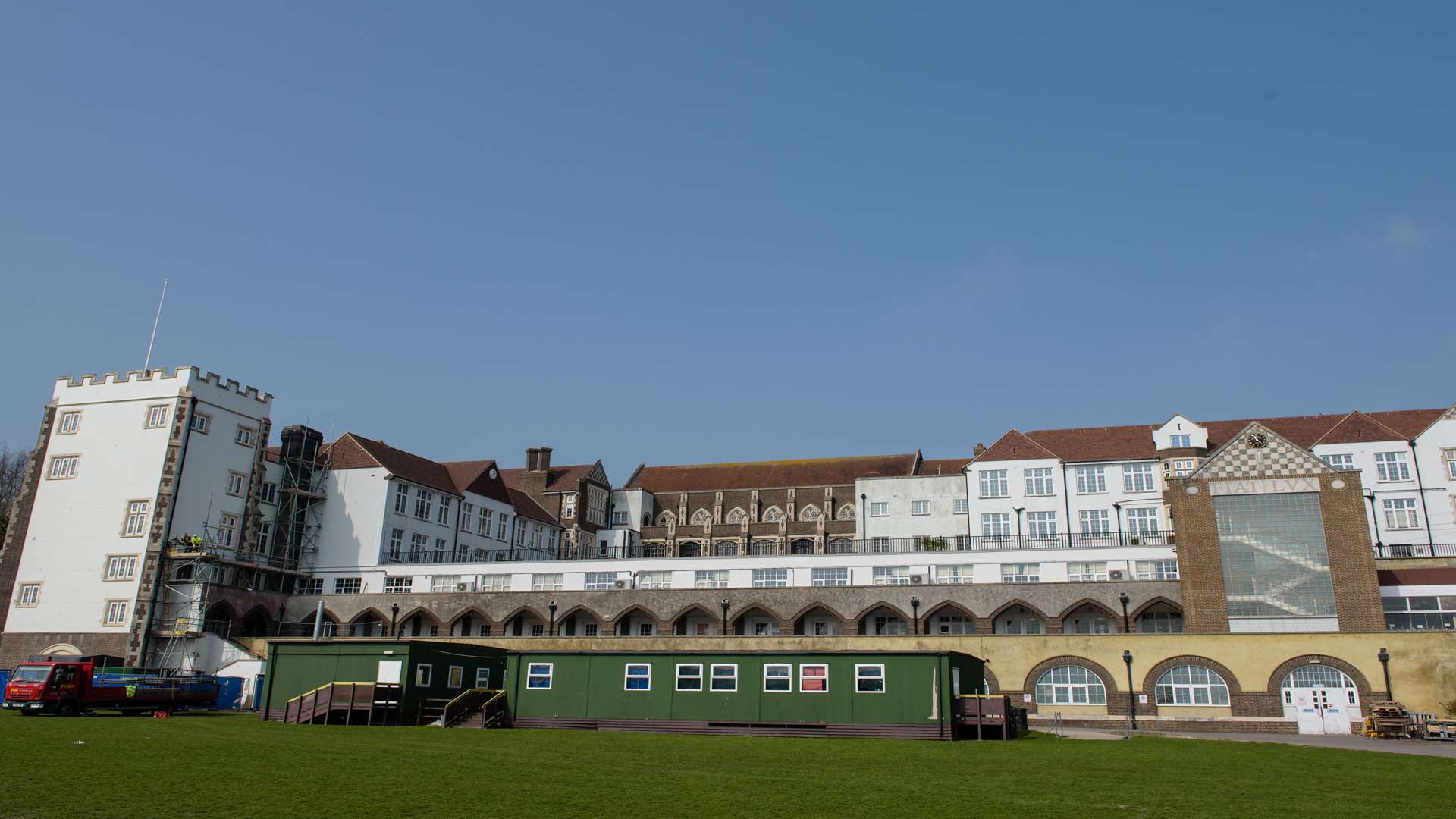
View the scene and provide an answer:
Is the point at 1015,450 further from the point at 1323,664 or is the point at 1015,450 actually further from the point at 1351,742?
the point at 1351,742

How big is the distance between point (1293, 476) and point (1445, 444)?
14.7 metres

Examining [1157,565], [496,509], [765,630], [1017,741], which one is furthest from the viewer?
[496,509]

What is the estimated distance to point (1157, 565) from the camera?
4872 cm

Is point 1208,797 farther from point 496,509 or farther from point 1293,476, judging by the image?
point 496,509

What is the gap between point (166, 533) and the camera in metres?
50.1

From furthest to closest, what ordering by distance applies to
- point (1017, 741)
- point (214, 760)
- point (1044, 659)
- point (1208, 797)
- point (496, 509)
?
point (496, 509)
point (1044, 659)
point (1017, 741)
point (214, 760)
point (1208, 797)

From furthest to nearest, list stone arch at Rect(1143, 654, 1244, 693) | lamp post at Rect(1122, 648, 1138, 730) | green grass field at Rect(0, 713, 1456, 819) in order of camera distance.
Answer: lamp post at Rect(1122, 648, 1138, 730) → stone arch at Rect(1143, 654, 1244, 693) → green grass field at Rect(0, 713, 1456, 819)

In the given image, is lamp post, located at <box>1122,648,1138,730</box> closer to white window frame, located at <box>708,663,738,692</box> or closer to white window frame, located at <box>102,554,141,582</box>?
white window frame, located at <box>708,663,738,692</box>

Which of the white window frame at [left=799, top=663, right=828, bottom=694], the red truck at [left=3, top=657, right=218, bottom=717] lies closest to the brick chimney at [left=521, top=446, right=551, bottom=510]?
the red truck at [left=3, top=657, right=218, bottom=717]

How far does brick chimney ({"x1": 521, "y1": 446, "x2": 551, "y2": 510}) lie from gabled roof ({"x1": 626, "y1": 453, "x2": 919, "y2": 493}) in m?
6.80

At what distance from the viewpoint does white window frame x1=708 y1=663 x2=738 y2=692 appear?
30297mm

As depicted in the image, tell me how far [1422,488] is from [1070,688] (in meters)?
23.3

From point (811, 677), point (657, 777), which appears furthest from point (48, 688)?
Answer: point (657, 777)

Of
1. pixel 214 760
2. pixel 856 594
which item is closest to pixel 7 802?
pixel 214 760
